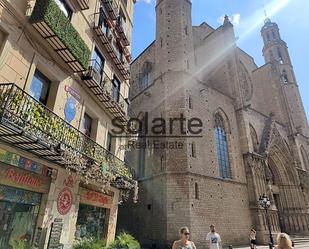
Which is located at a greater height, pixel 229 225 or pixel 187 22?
pixel 187 22

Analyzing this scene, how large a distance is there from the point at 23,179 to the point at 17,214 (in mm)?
888

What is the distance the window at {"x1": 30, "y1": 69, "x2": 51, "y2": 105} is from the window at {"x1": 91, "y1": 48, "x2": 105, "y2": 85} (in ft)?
8.26

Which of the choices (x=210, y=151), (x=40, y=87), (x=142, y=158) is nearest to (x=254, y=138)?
(x=210, y=151)

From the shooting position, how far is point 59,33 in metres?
7.30

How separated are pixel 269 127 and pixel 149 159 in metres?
14.2

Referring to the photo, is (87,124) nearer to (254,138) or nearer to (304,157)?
(254,138)

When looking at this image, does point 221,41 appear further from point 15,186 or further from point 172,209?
point 15,186

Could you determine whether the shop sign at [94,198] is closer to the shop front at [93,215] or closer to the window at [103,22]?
the shop front at [93,215]

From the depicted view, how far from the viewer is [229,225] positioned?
16.7 m

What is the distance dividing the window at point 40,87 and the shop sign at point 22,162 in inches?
77.2

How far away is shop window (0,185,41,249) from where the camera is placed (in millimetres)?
5805

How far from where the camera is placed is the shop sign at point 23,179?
5.81 m

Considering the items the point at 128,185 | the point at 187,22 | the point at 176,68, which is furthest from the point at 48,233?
the point at 187,22

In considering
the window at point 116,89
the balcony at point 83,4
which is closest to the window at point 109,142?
the window at point 116,89
